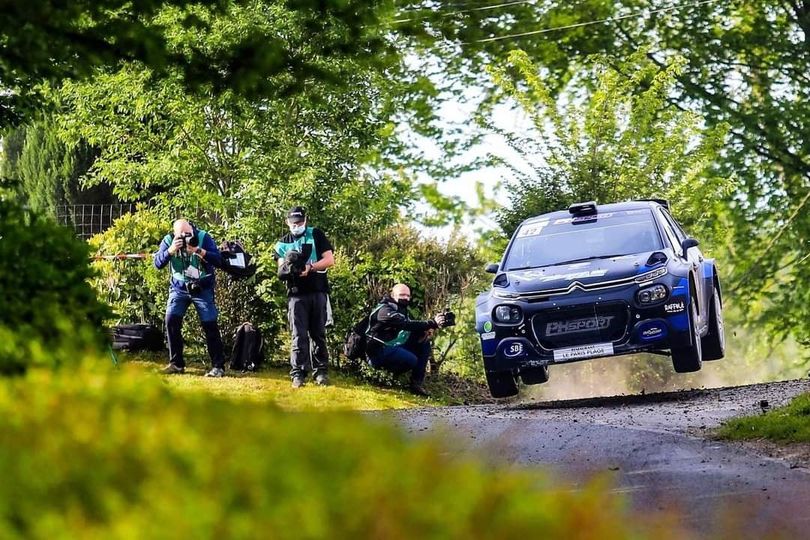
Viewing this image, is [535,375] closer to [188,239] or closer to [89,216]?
[188,239]

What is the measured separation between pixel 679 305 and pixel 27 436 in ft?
38.9

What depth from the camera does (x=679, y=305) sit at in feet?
48.4

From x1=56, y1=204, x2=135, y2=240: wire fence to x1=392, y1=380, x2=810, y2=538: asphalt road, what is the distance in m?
12.3

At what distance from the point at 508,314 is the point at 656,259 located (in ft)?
5.77

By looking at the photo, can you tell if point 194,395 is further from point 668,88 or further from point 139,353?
point 668,88

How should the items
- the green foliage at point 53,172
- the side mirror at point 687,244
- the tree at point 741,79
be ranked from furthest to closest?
the tree at point 741,79, the green foliage at point 53,172, the side mirror at point 687,244

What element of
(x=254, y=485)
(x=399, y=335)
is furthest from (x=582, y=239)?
(x=254, y=485)

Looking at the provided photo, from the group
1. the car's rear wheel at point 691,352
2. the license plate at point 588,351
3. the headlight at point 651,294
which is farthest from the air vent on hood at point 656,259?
the license plate at point 588,351

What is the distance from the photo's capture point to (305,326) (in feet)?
55.3

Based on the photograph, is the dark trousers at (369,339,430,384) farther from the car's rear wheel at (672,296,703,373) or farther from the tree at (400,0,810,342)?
the tree at (400,0,810,342)

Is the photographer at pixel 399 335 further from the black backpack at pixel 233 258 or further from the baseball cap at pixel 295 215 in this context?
the black backpack at pixel 233 258

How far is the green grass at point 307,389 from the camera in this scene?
16.3m

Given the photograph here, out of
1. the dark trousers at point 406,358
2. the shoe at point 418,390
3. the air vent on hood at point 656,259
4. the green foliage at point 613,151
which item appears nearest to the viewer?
the air vent on hood at point 656,259

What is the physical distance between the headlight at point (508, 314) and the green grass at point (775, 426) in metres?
3.47
